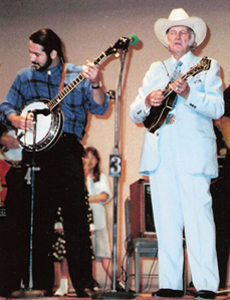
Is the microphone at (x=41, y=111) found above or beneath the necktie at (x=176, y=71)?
beneath

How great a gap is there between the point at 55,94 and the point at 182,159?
104 cm

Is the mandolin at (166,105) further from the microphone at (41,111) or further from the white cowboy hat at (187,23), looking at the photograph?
the microphone at (41,111)

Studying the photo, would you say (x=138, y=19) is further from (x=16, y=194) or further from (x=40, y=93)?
(x=16, y=194)

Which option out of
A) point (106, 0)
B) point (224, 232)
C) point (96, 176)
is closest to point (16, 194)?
point (96, 176)

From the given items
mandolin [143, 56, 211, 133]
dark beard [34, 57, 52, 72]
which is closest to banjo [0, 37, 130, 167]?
dark beard [34, 57, 52, 72]

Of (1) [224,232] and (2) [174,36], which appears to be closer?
(2) [174,36]

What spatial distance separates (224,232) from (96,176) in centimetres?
126

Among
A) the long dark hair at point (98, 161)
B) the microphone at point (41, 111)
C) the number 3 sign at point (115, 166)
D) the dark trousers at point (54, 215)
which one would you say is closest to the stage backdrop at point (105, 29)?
the long dark hair at point (98, 161)

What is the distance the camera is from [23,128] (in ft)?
10.2

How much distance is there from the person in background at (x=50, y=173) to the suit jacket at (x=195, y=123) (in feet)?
1.65

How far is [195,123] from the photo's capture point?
2.61 m

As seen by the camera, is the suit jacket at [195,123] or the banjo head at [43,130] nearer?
the suit jacket at [195,123]

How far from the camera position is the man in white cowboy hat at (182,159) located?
2459 mm

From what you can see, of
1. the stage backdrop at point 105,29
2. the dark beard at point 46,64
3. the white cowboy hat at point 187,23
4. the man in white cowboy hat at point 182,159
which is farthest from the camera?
the stage backdrop at point 105,29
